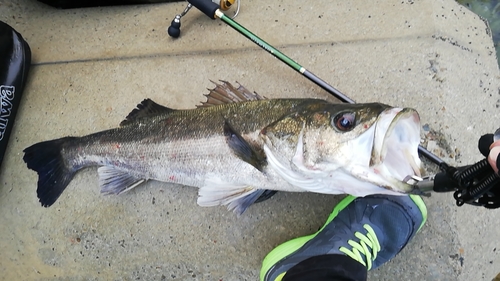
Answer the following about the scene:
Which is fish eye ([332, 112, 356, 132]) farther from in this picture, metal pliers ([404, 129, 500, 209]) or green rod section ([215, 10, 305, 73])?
green rod section ([215, 10, 305, 73])

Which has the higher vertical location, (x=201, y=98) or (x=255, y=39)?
(x=255, y=39)

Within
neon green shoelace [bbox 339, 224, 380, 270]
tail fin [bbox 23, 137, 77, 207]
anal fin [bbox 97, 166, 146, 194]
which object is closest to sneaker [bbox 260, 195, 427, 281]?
neon green shoelace [bbox 339, 224, 380, 270]

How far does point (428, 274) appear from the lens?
7.15 feet

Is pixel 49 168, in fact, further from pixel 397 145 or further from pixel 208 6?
pixel 397 145

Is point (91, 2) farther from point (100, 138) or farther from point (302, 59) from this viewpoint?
point (302, 59)

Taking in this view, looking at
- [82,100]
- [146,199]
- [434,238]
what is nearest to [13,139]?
[82,100]

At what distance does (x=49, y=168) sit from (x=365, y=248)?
1.98 metres

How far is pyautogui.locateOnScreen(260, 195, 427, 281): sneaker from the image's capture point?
82.3 inches

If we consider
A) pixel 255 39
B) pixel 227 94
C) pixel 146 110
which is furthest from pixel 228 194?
pixel 255 39

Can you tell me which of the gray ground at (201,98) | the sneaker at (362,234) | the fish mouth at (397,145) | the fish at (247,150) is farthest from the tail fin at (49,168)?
the fish mouth at (397,145)

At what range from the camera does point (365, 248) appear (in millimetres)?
2100

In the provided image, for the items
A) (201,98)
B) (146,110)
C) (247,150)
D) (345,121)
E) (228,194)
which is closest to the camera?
(345,121)

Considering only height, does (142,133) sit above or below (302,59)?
below

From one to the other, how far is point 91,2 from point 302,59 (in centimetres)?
179
